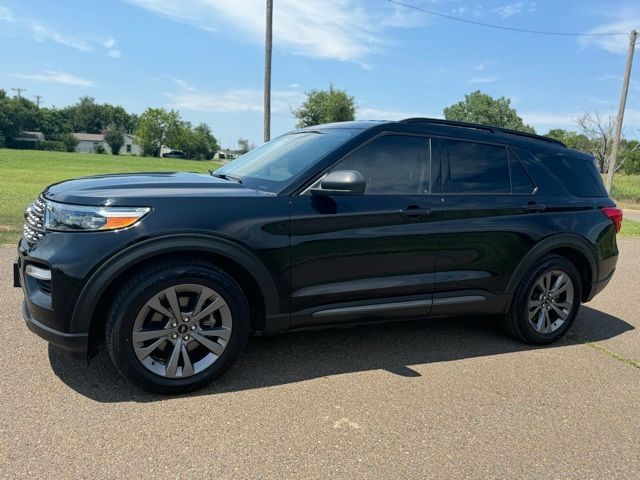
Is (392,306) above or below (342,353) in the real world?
above

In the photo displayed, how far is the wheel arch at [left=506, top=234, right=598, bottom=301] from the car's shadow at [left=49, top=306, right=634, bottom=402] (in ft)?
1.83

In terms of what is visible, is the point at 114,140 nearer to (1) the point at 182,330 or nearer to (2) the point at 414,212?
(2) the point at 414,212

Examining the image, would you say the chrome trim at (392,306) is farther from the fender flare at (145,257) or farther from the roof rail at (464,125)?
the roof rail at (464,125)

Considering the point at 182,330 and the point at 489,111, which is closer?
the point at 182,330

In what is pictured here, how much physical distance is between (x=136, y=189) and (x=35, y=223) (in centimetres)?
65

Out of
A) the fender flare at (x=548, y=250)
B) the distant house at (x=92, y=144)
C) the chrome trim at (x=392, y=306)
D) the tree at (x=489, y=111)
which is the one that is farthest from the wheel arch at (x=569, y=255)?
the distant house at (x=92, y=144)

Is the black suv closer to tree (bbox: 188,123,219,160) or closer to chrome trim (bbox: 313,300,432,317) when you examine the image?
chrome trim (bbox: 313,300,432,317)

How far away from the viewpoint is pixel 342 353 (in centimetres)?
407

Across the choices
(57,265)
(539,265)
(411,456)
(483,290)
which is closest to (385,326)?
(483,290)

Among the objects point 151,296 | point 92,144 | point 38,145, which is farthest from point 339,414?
point 92,144

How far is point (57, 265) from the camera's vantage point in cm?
292

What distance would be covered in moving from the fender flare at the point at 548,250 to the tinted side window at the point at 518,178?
1.53 feet

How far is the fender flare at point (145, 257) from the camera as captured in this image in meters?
2.96

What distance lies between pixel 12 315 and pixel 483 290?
397 cm
